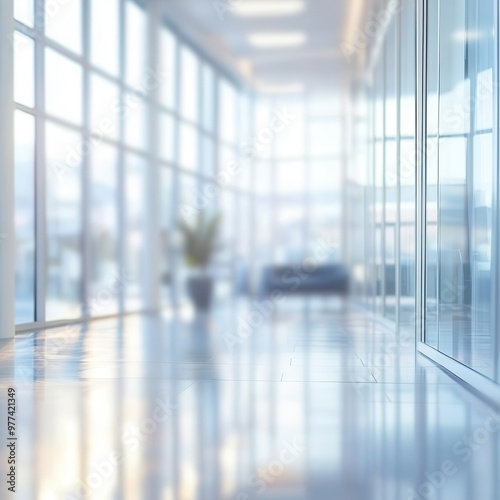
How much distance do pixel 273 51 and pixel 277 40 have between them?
1003 millimetres

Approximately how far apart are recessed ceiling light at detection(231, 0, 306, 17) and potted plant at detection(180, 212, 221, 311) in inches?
160

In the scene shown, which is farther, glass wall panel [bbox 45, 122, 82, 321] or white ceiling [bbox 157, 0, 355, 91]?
white ceiling [bbox 157, 0, 355, 91]

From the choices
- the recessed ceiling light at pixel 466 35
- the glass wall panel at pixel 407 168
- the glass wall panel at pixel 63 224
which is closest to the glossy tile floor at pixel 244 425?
the glass wall panel at pixel 407 168

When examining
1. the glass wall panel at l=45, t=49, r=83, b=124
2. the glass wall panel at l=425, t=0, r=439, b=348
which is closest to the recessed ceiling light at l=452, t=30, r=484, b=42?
the glass wall panel at l=425, t=0, r=439, b=348

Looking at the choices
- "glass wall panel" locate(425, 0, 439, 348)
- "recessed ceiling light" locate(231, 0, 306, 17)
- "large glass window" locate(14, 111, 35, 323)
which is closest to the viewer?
"glass wall panel" locate(425, 0, 439, 348)

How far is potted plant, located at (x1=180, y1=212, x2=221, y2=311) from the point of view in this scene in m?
12.5

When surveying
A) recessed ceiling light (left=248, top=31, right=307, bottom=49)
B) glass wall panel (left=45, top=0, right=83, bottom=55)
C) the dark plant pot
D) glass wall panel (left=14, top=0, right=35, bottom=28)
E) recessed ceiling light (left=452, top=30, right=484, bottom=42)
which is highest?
recessed ceiling light (left=248, top=31, right=307, bottom=49)

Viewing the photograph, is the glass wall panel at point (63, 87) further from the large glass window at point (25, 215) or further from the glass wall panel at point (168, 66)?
the glass wall panel at point (168, 66)

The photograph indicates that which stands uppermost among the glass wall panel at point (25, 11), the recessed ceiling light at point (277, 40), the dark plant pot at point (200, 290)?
the recessed ceiling light at point (277, 40)

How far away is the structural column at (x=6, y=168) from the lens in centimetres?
698

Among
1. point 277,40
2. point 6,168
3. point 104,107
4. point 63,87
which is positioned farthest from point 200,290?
point 277,40

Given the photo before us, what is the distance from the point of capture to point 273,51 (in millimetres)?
16047

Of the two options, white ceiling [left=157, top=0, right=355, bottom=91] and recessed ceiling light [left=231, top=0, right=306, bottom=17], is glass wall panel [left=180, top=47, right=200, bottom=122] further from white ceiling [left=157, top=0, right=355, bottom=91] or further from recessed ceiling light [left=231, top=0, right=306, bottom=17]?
recessed ceiling light [left=231, top=0, right=306, bottom=17]

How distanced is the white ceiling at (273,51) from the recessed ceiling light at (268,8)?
19 cm
